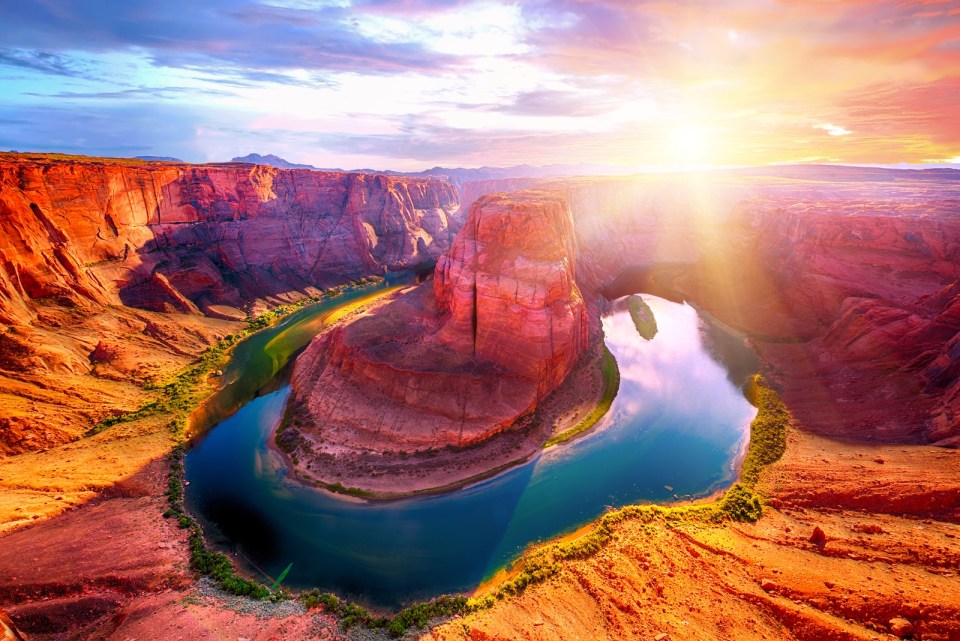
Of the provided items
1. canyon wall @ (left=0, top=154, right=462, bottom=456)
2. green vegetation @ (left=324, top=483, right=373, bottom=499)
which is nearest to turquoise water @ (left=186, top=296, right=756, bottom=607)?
green vegetation @ (left=324, top=483, right=373, bottom=499)

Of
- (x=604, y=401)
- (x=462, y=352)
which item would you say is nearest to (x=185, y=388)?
(x=462, y=352)

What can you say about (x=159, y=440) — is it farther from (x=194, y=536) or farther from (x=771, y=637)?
(x=771, y=637)

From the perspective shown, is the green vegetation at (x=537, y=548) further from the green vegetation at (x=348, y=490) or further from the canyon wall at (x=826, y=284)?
the canyon wall at (x=826, y=284)

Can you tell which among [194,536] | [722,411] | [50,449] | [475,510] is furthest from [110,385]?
[722,411]

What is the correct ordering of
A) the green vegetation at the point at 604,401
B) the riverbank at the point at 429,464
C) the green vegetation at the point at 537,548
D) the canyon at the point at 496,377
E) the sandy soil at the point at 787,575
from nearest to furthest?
the sandy soil at the point at 787,575
the canyon at the point at 496,377
the green vegetation at the point at 537,548
the riverbank at the point at 429,464
the green vegetation at the point at 604,401

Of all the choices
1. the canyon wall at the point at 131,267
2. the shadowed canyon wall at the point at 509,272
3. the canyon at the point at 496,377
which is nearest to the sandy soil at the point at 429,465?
the canyon at the point at 496,377

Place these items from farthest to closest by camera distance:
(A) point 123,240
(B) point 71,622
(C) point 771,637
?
(A) point 123,240 < (B) point 71,622 < (C) point 771,637

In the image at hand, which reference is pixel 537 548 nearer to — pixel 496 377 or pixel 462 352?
pixel 496 377
